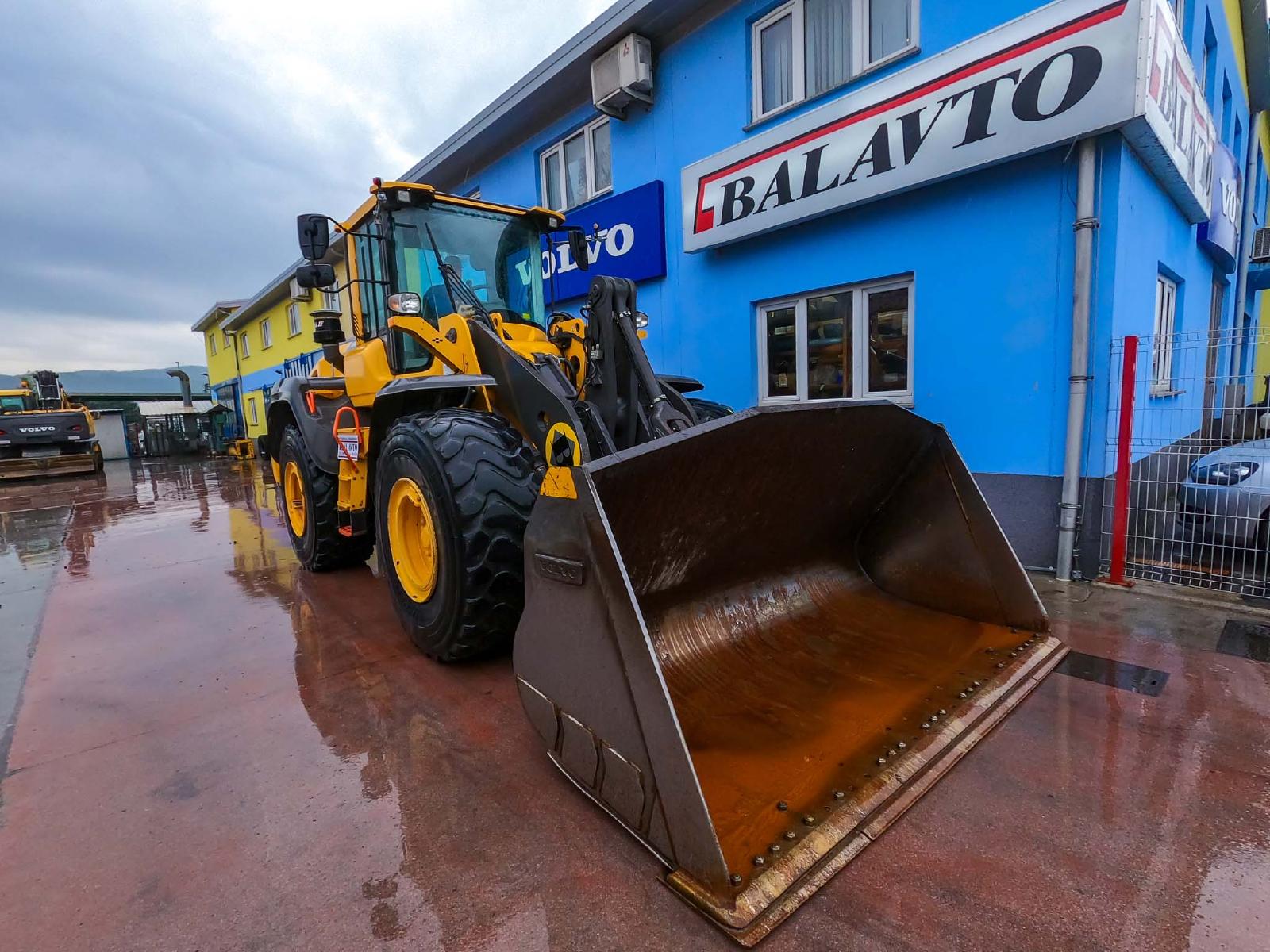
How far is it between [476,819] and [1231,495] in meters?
4.72

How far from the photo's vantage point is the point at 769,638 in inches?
108

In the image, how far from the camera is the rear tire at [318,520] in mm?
4688

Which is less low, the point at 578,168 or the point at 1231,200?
the point at 578,168

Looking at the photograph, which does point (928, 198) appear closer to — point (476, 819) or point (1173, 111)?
point (1173, 111)

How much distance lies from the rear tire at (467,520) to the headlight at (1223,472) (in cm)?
422

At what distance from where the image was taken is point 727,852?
1.65 meters

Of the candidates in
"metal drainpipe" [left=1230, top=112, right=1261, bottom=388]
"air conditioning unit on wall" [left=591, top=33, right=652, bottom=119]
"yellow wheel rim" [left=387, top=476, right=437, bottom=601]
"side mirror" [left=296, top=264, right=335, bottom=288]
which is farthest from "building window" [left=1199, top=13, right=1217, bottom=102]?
"yellow wheel rim" [left=387, top=476, right=437, bottom=601]

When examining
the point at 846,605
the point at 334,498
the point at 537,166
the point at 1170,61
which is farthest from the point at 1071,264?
the point at 537,166

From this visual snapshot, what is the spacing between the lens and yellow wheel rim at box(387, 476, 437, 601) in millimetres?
3145

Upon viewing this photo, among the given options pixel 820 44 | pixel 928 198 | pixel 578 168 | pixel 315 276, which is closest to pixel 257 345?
pixel 578 168

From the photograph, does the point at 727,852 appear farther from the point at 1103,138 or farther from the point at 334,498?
the point at 1103,138

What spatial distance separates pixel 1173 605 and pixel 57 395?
83.4 ft

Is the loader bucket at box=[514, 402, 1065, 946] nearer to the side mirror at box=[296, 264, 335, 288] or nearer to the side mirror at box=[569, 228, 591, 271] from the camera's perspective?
the side mirror at box=[569, 228, 591, 271]

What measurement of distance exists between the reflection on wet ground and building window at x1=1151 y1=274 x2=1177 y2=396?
5.90 feet
